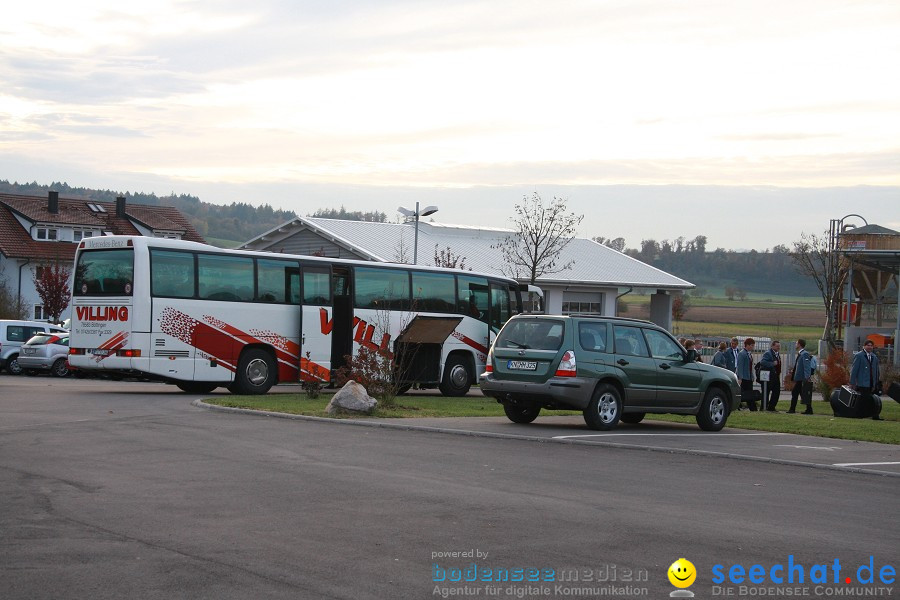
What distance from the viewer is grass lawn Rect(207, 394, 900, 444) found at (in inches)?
744

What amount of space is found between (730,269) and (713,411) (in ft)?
365

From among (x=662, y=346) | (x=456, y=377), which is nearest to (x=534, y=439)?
(x=662, y=346)

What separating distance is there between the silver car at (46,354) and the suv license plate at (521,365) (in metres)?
23.0

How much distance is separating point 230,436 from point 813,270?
47865mm

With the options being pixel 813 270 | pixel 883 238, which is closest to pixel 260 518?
pixel 883 238

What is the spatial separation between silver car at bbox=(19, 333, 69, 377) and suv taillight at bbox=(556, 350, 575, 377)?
23.8 metres

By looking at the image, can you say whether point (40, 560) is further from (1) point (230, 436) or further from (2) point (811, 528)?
(1) point (230, 436)

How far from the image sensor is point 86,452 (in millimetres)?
Result: 12945

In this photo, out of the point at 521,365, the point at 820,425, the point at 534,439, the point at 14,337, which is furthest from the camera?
the point at 14,337

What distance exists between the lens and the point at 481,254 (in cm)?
5381

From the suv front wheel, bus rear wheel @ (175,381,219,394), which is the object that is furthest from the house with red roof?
the suv front wheel

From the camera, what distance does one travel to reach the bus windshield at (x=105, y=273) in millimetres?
24250

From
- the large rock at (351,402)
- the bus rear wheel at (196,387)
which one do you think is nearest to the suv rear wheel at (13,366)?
the bus rear wheel at (196,387)

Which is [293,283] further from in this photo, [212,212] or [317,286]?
[212,212]
